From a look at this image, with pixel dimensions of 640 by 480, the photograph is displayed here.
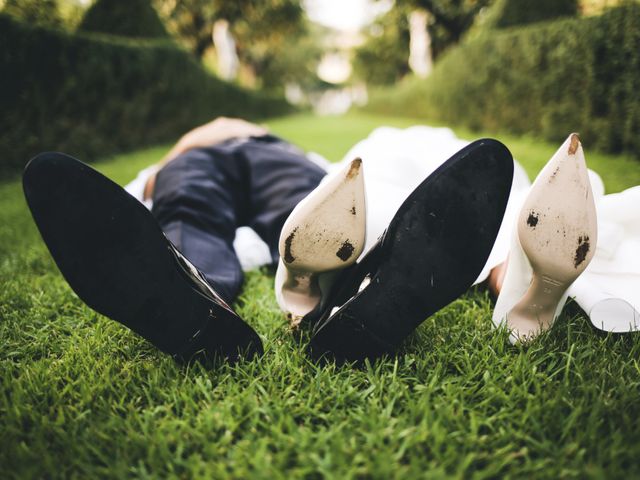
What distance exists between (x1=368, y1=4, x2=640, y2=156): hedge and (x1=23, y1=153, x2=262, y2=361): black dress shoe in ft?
15.8

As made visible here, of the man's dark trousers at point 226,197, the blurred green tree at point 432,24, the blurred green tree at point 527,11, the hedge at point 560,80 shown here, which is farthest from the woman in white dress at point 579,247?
the blurred green tree at point 432,24

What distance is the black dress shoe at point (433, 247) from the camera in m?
0.88

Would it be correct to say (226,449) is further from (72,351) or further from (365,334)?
(72,351)

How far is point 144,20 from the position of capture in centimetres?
706

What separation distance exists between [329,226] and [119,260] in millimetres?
493

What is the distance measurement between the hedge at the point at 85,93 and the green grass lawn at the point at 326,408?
4.30 m

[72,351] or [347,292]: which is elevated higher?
[347,292]

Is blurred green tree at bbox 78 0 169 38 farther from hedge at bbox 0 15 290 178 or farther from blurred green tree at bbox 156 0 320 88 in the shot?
blurred green tree at bbox 156 0 320 88

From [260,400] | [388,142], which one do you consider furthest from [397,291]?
[388,142]

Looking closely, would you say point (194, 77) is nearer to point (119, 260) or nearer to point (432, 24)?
point (119, 260)

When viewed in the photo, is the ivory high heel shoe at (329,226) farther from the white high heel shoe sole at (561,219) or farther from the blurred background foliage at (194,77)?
the blurred background foliage at (194,77)

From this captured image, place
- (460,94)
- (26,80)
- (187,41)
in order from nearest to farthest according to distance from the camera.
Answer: (26,80)
(460,94)
(187,41)

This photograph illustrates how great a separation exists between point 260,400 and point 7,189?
4276 millimetres

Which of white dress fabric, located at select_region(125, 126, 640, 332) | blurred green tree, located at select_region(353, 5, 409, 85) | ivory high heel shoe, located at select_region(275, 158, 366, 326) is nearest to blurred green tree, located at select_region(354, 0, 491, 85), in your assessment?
blurred green tree, located at select_region(353, 5, 409, 85)
